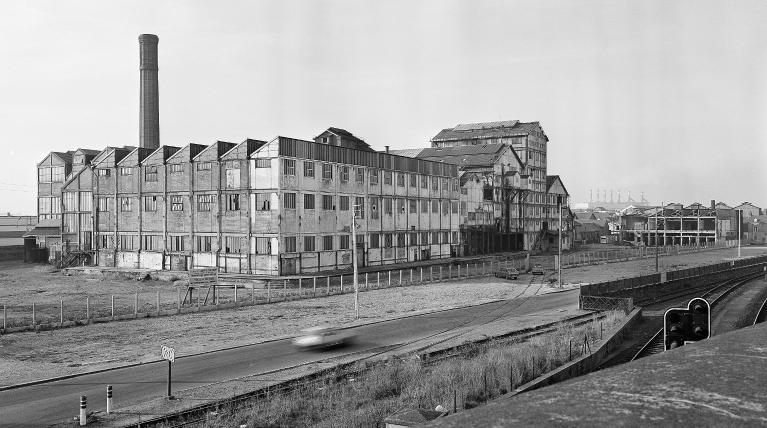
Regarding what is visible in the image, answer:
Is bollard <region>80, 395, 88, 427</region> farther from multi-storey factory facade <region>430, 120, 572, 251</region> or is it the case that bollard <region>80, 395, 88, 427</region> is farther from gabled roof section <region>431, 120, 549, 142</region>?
gabled roof section <region>431, 120, 549, 142</region>

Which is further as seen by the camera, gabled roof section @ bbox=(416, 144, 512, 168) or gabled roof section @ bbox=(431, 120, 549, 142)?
gabled roof section @ bbox=(431, 120, 549, 142)

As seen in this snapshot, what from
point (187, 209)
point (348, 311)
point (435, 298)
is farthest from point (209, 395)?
point (187, 209)

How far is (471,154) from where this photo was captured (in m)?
101

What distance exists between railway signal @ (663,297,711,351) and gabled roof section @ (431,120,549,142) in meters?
98.8

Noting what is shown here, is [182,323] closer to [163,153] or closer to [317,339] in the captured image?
[317,339]

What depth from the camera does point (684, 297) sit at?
4978 centimetres

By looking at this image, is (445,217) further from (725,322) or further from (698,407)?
(698,407)

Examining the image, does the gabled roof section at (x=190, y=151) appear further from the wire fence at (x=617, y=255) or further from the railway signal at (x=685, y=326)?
the railway signal at (x=685, y=326)

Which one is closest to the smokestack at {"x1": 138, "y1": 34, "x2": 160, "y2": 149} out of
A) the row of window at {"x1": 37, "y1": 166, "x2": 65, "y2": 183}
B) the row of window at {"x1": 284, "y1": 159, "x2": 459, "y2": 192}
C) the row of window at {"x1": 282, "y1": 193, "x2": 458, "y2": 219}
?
the row of window at {"x1": 37, "y1": 166, "x2": 65, "y2": 183}

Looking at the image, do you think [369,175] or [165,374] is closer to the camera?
[165,374]

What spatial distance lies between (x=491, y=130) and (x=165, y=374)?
97.9 metres

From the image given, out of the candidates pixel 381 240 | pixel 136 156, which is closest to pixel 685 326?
pixel 381 240

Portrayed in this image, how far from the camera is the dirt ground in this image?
25234 mm

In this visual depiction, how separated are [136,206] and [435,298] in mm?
39762
